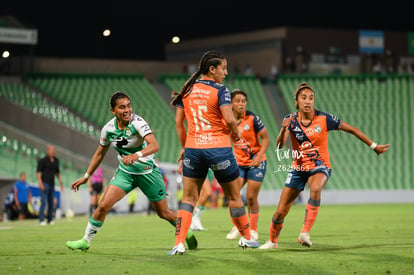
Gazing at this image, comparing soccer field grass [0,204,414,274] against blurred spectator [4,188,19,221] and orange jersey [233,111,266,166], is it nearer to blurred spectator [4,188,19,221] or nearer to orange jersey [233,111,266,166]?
orange jersey [233,111,266,166]

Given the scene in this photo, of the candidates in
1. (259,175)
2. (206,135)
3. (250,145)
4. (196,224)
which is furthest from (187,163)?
(196,224)

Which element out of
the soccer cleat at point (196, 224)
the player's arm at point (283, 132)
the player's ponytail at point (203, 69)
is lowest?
the soccer cleat at point (196, 224)

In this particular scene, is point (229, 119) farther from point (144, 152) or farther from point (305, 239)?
point (305, 239)

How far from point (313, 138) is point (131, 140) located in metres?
2.69

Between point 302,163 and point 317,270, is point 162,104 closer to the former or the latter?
point 302,163

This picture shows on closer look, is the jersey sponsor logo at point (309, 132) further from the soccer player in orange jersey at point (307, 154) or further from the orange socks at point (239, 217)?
the orange socks at point (239, 217)

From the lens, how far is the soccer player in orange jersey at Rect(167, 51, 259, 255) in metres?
9.35

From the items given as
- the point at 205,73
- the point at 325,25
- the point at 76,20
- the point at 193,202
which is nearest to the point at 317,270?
the point at 193,202

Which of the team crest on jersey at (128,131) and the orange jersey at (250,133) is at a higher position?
the orange jersey at (250,133)

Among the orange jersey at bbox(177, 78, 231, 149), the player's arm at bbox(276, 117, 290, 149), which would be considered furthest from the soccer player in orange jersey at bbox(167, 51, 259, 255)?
the player's arm at bbox(276, 117, 290, 149)

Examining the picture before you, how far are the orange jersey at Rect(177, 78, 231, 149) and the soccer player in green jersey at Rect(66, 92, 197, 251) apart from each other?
0.87 metres

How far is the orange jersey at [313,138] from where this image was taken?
36.7 ft

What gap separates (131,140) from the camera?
1034 centimetres

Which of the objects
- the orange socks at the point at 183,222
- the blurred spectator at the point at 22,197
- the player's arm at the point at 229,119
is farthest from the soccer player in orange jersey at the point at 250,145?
the blurred spectator at the point at 22,197
